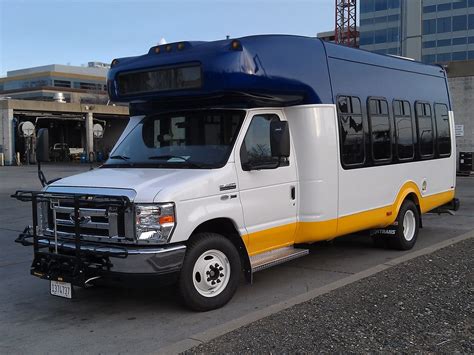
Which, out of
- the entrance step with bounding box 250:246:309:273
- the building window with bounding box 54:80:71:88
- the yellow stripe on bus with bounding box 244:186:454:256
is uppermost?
the building window with bounding box 54:80:71:88

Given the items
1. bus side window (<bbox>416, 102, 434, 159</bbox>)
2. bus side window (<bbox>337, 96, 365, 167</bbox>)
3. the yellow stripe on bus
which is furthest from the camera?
bus side window (<bbox>416, 102, 434, 159</bbox>)

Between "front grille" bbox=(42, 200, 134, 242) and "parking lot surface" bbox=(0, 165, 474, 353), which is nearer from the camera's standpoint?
"parking lot surface" bbox=(0, 165, 474, 353)

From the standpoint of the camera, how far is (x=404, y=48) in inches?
2906

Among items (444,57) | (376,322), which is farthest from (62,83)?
(376,322)

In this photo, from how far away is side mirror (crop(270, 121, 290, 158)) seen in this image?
19.7ft

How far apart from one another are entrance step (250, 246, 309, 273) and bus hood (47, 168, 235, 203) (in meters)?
1.05

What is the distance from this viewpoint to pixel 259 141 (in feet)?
20.4

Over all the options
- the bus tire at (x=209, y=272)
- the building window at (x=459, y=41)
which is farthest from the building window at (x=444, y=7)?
the bus tire at (x=209, y=272)

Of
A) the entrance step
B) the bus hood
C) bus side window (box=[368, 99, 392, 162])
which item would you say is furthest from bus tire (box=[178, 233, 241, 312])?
bus side window (box=[368, 99, 392, 162])

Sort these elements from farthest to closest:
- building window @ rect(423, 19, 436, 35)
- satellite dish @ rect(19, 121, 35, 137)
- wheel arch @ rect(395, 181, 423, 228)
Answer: building window @ rect(423, 19, 436, 35) → satellite dish @ rect(19, 121, 35, 137) → wheel arch @ rect(395, 181, 423, 228)

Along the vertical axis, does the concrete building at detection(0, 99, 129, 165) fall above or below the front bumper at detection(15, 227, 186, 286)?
above

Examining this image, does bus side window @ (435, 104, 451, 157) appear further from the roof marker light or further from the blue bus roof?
the roof marker light

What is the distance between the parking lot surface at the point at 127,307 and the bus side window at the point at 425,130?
63.8 inches

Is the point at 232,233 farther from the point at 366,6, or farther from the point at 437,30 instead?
the point at 366,6
